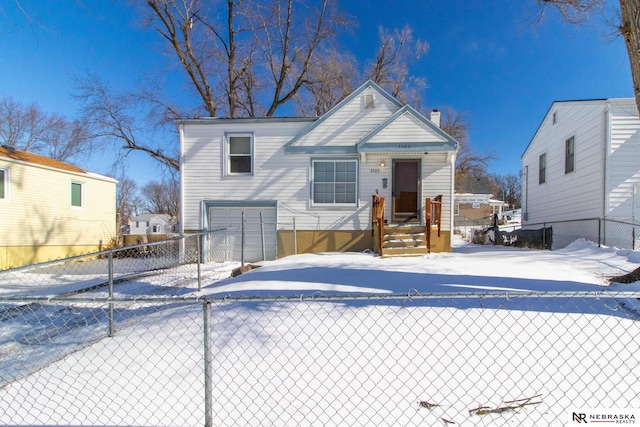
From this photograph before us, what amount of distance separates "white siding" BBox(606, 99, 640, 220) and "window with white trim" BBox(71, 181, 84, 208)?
19.8 metres

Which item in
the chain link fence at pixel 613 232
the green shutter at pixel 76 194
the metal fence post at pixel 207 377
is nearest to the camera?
the metal fence post at pixel 207 377

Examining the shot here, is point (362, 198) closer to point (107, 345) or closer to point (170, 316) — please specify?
point (170, 316)

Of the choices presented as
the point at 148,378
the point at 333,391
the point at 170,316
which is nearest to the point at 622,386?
the point at 333,391

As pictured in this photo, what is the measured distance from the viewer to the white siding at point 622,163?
916 cm

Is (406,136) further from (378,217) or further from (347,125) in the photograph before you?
(378,217)

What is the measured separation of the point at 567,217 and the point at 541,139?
4.20m

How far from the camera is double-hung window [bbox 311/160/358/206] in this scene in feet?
33.6

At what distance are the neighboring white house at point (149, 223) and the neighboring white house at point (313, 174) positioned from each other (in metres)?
33.5

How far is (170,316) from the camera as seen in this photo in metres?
4.00

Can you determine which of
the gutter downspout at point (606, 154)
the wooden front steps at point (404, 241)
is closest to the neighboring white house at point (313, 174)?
the wooden front steps at point (404, 241)

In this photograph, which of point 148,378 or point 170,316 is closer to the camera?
point 148,378

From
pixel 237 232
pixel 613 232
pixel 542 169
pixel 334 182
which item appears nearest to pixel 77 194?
pixel 237 232

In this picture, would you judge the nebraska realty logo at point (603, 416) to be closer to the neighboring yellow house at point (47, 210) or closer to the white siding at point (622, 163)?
the white siding at point (622, 163)

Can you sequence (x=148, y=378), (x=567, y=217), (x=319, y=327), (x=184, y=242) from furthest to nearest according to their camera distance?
(x=567, y=217)
(x=184, y=242)
(x=319, y=327)
(x=148, y=378)
